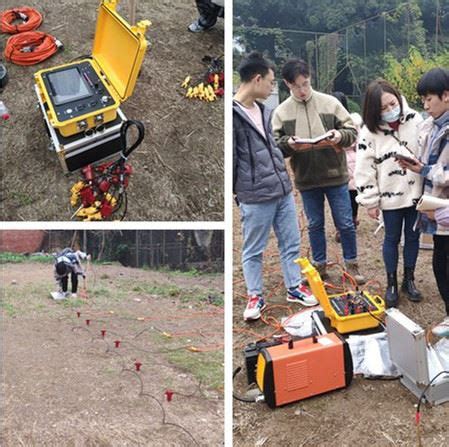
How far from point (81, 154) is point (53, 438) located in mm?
1309

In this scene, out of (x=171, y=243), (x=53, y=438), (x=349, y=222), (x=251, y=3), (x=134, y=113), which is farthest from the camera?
(x=251, y=3)

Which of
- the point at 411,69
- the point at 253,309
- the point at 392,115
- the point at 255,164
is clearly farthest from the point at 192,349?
the point at 411,69

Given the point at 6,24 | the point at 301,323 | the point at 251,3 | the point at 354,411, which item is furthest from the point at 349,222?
the point at 251,3

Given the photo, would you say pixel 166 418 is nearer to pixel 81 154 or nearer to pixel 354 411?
pixel 354 411

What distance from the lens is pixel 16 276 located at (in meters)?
5.31

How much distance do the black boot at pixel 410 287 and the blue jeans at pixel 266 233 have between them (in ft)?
1.79

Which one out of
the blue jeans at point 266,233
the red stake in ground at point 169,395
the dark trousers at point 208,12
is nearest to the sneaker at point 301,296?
the blue jeans at point 266,233

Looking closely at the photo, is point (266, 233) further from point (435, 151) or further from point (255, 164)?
point (435, 151)

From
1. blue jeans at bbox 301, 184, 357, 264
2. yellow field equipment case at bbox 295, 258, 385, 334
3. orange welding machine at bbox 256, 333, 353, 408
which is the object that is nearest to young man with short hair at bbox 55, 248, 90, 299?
blue jeans at bbox 301, 184, 357, 264

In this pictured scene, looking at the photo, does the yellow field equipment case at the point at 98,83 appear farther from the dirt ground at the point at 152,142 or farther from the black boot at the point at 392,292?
the black boot at the point at 392,292

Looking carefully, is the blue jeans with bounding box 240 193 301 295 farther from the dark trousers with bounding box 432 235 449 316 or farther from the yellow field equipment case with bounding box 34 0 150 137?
the yellow field equipment case with bounding box 34 0 150 137

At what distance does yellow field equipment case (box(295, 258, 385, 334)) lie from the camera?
7.14 feet

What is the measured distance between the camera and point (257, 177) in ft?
7.39

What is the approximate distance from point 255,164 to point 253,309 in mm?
725
